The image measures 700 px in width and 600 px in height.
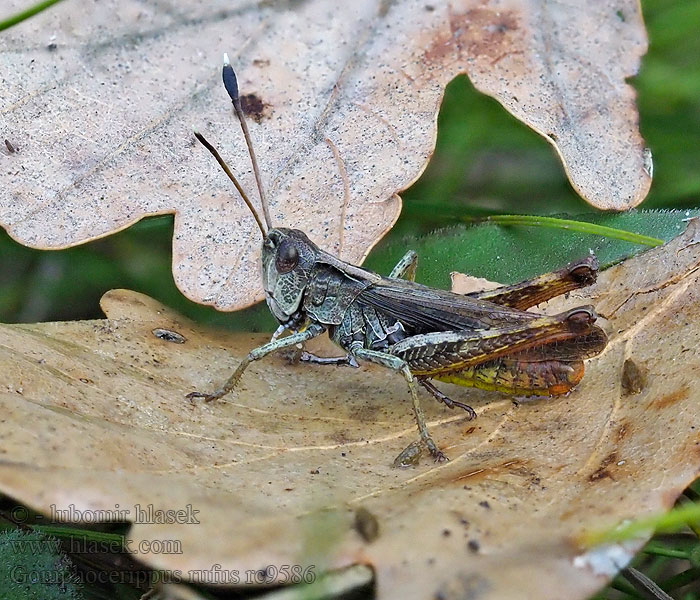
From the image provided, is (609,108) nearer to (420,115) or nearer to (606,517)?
(420,115)

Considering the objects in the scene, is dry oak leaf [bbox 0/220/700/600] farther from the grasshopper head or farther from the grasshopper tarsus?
the grasshopper head

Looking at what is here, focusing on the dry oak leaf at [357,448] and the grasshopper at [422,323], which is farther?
the grasshopper at [422,323]

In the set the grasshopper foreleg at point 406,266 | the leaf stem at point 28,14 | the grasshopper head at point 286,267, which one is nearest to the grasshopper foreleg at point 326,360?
the grasshopper head at point 286,267

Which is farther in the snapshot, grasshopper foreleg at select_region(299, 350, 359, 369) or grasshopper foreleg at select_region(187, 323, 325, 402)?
grasshopper foreleg at select_region(299, 350, 359, 369)

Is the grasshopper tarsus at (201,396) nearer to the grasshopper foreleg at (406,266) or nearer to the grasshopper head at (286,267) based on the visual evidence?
the grasshopper head at (286,267)

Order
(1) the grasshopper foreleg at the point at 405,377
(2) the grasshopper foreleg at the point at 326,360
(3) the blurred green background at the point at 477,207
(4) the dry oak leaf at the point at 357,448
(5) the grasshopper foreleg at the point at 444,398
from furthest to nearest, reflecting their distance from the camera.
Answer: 1. (3) the blurred green background at the point at 477,207
2. (2) the grasshopper foreleg at the point at 326,360
3. (5) the grasshopper foreleg at the point at 444,398
4. (1) the grasshopper foreleg at the point at 405,377
5. (4) the dry oak leaf at the point at 357,448

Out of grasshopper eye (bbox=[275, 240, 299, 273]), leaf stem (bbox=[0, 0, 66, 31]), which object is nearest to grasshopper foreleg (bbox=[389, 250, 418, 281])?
grasshopper eye (bbox=[275, 240, 299, 273])

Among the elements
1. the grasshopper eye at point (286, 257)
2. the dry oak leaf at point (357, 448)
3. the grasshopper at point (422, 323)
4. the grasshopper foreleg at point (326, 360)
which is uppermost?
the grasshopper eye at point (286, 257)
